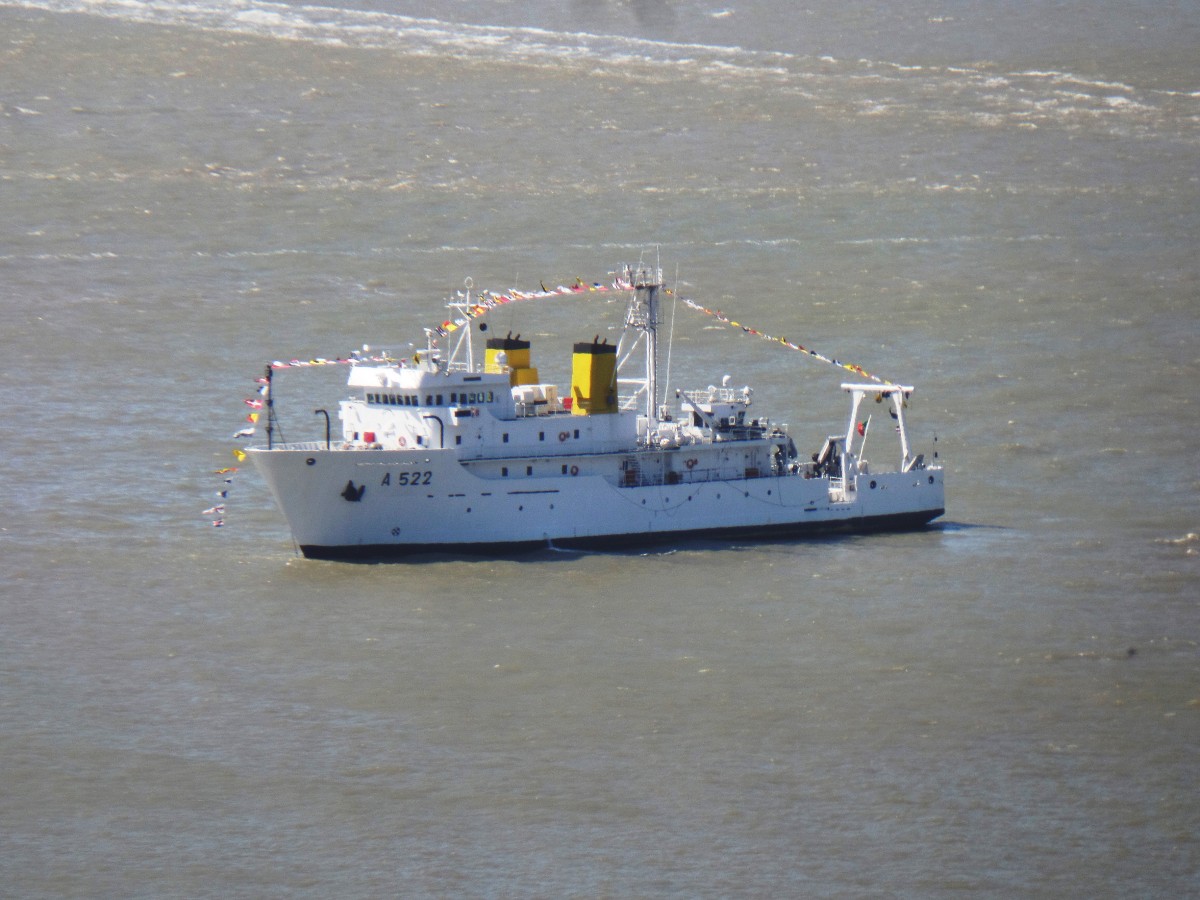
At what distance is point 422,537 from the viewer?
45875mm

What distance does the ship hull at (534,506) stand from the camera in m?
45.1

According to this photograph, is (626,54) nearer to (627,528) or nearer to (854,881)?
(627,528)

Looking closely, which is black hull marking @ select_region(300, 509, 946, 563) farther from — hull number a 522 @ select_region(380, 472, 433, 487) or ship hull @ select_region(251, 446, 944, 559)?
hull number a 522 @ select_region(380, 472, 433, 487)

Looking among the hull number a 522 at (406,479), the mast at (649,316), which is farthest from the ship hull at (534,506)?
the mast at (649,316)

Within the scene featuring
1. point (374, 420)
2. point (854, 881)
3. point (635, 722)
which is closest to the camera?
point (854, 881)

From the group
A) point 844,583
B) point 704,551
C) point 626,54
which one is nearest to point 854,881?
point 844,583

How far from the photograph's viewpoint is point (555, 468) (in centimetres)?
4728

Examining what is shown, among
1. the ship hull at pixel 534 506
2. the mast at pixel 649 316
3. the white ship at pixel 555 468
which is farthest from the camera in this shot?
the mast at pixel 649 316

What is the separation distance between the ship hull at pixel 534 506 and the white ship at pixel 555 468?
1.2 inches

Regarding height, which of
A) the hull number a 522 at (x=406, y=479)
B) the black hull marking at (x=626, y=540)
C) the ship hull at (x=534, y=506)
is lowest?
the black hull marking at (x=626, y=540)

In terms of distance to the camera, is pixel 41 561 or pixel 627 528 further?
pixel 627 528

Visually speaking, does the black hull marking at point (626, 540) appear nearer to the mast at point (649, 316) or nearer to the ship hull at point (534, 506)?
the ship hull at point (534, 506)

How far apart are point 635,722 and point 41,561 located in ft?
51.3

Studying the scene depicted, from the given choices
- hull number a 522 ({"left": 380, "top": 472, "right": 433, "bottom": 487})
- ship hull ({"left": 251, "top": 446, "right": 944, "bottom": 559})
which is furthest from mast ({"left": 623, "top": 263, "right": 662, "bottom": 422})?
hull number a 522 ({"left": 380, "top": 472, "right": 433, "bottom": 487})
